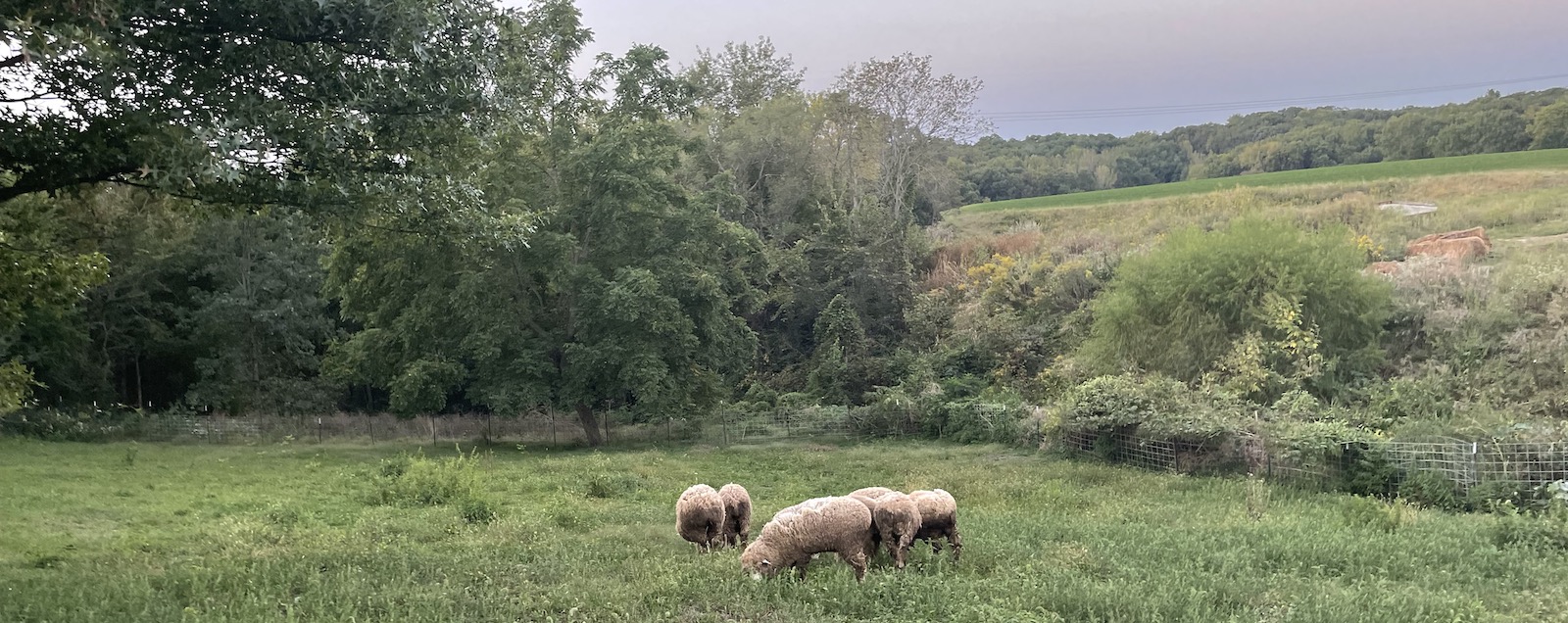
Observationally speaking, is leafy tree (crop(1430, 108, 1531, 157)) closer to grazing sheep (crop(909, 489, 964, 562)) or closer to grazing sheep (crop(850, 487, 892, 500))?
grazing sheep (crop(909, 489, 964, 562))

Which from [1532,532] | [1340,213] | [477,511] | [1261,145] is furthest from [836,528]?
[1261,145]

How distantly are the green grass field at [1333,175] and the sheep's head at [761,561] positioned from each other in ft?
141

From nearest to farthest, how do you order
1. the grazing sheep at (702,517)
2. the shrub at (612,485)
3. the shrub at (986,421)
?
the grazing sheep at (702,517) < the shrub at (612,485) < the shrub at (986,421)

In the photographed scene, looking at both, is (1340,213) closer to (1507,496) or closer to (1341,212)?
(1341,212)

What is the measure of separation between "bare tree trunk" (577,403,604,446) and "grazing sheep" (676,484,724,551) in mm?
18133

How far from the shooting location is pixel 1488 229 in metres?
29.9

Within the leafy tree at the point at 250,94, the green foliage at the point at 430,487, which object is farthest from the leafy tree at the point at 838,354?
the leafy tree at the point at 250,94

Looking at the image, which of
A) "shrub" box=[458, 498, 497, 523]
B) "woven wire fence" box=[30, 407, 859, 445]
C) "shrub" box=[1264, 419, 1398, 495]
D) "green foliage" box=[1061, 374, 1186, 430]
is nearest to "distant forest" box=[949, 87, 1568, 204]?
"woven wire fence" box=[30, 407, 859, 445]

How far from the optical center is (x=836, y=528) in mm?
7938

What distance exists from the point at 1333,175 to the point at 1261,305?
31.3m

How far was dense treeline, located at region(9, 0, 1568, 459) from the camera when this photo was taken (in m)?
7.31

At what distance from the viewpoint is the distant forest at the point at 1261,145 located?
4978 cm

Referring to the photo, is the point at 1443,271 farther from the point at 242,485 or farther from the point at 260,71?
the point at 242,485

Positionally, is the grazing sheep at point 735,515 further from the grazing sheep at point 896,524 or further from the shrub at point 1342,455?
the shrub at point 1342,455
